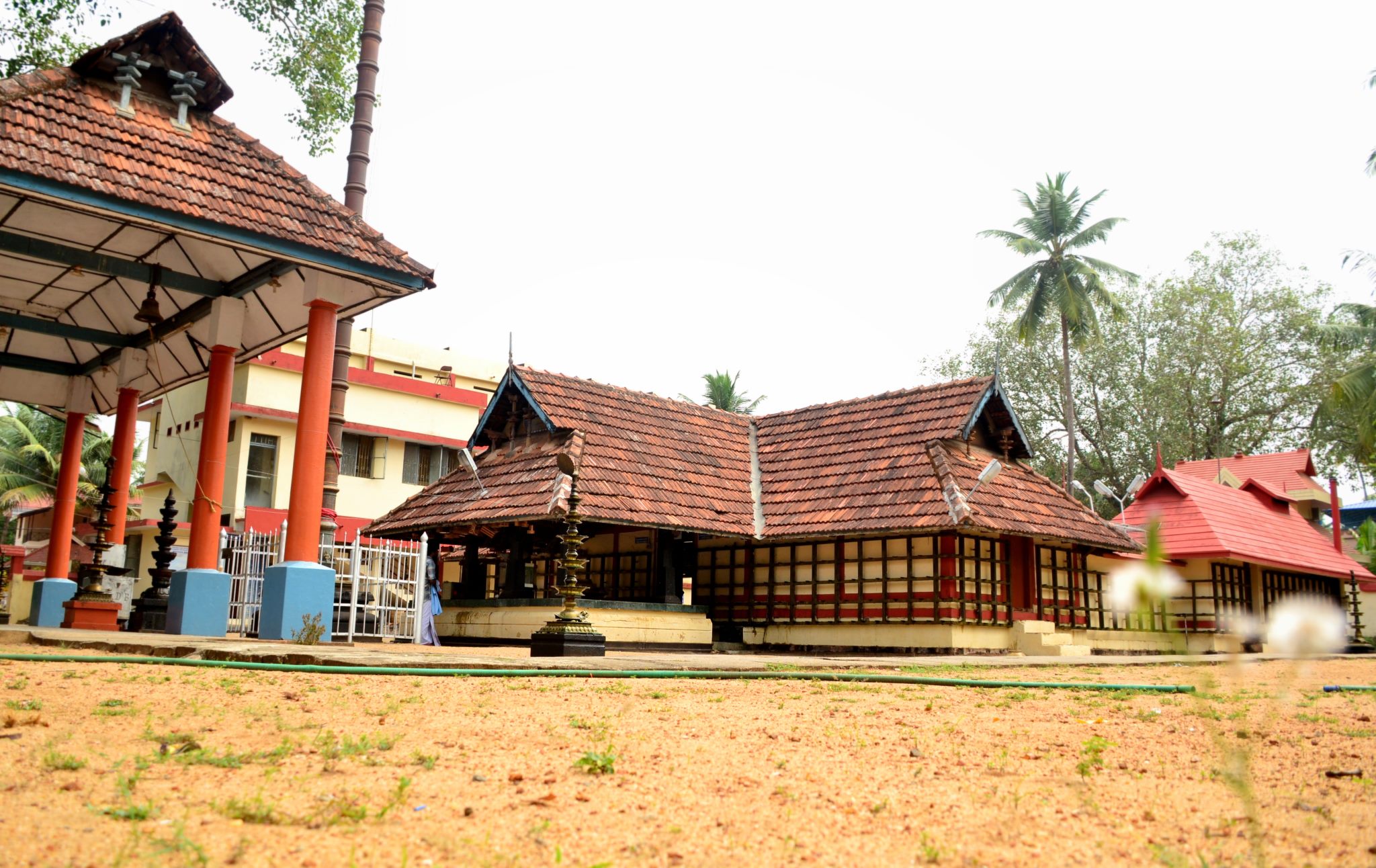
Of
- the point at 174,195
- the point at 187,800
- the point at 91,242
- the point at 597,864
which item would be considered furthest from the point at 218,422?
the point at 597,864

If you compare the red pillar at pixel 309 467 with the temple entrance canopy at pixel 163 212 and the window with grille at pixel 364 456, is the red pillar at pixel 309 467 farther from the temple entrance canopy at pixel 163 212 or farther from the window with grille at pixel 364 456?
the window with grille at pixel 364 456

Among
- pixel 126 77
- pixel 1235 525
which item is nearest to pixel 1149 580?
pixel 126 77

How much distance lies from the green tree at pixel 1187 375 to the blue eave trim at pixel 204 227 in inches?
1210

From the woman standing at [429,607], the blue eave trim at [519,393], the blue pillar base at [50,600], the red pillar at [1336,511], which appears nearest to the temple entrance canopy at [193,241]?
the blue pillar base at [50,600]

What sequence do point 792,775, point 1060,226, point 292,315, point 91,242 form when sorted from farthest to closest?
point 1060,226 → point 292,315 → point 91,242 → point 792,775

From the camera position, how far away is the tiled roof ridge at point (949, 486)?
17078 mm

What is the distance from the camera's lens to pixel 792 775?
15.1 ft

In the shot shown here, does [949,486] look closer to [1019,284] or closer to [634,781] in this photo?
[634,781]

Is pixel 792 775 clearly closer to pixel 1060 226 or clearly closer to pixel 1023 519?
pixel 1023 519

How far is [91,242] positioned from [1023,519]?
14525 millimetres

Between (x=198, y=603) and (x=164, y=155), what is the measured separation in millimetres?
4964

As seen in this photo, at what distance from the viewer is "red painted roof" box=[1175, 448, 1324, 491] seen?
33.9 m

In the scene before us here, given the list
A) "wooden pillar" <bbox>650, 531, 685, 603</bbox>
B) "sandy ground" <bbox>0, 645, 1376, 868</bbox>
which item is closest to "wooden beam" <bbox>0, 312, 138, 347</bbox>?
"wooden pillar" <bbox>650, 531, 685, 603</bbox>

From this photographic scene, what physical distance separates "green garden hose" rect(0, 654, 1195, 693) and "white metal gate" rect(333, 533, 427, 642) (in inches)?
259
